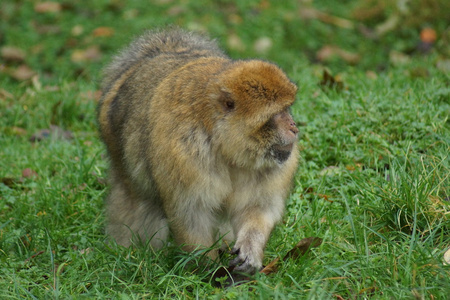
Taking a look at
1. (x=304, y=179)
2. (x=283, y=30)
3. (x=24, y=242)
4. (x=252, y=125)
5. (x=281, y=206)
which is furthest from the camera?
(x=283, y=30)

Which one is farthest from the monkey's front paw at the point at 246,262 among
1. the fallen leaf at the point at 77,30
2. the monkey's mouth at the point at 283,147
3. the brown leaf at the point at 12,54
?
the fallen leaf at the point at 77,30

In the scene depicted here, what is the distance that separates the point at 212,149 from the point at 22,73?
577 cm

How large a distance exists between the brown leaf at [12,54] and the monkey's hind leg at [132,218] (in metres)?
5.23

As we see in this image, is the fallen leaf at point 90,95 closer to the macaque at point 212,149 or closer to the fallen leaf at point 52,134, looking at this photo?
the fallen leaf at point 52,134

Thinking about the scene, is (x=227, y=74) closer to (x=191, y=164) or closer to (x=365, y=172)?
(x=191, y=164)

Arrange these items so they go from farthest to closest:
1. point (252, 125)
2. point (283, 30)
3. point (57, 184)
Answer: point (283, 30) → point (57, 184) → point (252, 125)

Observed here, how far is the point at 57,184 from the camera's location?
5.50 meters

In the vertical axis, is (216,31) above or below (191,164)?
below

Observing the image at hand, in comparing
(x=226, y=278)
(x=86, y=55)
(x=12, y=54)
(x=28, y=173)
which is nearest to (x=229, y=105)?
(x=226, y=278)

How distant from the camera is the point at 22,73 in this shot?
8.77 meters

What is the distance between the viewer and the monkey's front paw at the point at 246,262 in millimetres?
3814

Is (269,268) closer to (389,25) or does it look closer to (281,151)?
(281,151)

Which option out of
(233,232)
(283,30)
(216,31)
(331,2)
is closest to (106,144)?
(233,232)

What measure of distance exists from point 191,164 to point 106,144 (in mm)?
1380
